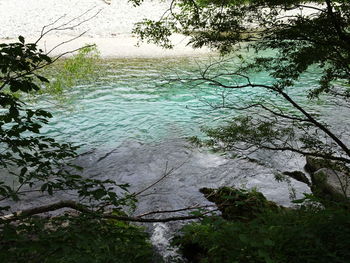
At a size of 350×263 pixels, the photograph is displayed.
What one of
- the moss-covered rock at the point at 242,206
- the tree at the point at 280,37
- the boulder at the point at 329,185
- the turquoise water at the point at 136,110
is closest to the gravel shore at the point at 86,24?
the turquoise water at the point at 136,110

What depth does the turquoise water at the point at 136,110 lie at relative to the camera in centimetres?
848

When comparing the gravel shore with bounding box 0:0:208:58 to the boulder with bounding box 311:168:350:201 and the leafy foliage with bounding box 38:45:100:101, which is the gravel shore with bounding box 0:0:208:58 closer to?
the leafy foliage with bounding box 38:45:100:101

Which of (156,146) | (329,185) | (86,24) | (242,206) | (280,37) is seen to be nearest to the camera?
(280,37)

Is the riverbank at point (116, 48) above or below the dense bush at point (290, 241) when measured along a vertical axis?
above

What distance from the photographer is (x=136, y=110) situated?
10.2 meters

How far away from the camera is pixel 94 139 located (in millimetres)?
8188

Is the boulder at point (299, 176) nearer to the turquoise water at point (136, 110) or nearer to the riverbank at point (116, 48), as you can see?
the turquoise water at point (136, 110)

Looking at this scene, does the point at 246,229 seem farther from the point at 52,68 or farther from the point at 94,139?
the point at 52,68

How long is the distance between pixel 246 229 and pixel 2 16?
2455cm

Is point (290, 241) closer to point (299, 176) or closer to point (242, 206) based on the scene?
point (242, 206)

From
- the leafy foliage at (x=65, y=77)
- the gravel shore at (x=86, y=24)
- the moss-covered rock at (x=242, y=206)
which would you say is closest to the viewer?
the moss-covered rock at (x=242, y=206)

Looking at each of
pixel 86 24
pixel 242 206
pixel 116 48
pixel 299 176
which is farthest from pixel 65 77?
pixel 86 24

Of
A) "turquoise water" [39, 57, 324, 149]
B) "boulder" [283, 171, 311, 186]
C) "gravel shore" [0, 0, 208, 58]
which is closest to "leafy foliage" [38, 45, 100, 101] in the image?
"turquoise water" [39, 57, 324, 149]

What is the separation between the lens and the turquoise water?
8.48 metres
